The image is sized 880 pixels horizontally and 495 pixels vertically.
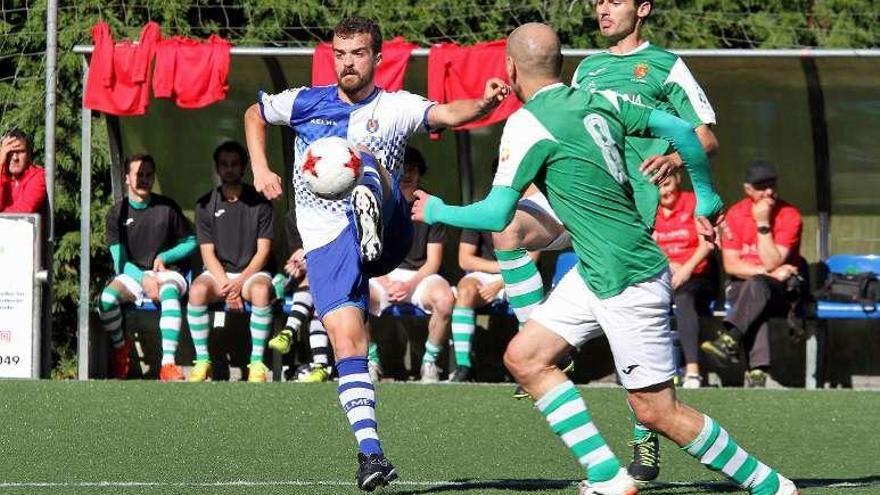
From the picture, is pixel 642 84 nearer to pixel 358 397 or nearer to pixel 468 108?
pixel 468 108

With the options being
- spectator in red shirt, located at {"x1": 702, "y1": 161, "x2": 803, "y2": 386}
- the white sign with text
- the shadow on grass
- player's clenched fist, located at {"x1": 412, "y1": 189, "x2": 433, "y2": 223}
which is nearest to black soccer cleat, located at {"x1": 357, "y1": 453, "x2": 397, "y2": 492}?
the shadow on grass

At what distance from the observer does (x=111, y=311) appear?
12555mm

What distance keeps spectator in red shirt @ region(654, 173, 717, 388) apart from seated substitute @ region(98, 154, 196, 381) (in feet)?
11.7

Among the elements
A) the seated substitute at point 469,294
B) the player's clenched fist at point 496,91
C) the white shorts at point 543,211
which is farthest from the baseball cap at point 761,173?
the player's clenched fist at point 496,91

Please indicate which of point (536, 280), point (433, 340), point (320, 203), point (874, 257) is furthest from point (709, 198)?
point (874, 257)

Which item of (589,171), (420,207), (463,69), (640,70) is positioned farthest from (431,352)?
(420,207)

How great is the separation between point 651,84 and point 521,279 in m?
1.41

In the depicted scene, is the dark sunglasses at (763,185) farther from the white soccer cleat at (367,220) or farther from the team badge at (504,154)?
the team badge at (504,154)

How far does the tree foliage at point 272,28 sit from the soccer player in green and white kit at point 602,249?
832 centimetres

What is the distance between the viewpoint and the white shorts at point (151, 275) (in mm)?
12547

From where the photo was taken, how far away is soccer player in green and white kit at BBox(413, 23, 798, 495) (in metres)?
5.83

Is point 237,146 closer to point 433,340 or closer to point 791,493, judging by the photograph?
point 433,340

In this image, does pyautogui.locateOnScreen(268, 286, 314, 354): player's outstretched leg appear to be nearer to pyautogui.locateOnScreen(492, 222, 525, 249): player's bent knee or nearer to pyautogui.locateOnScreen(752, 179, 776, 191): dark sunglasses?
pyautogui.locateOnScreen(752, 179, 776, 191): dark sunglasses

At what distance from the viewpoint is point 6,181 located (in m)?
12.5
